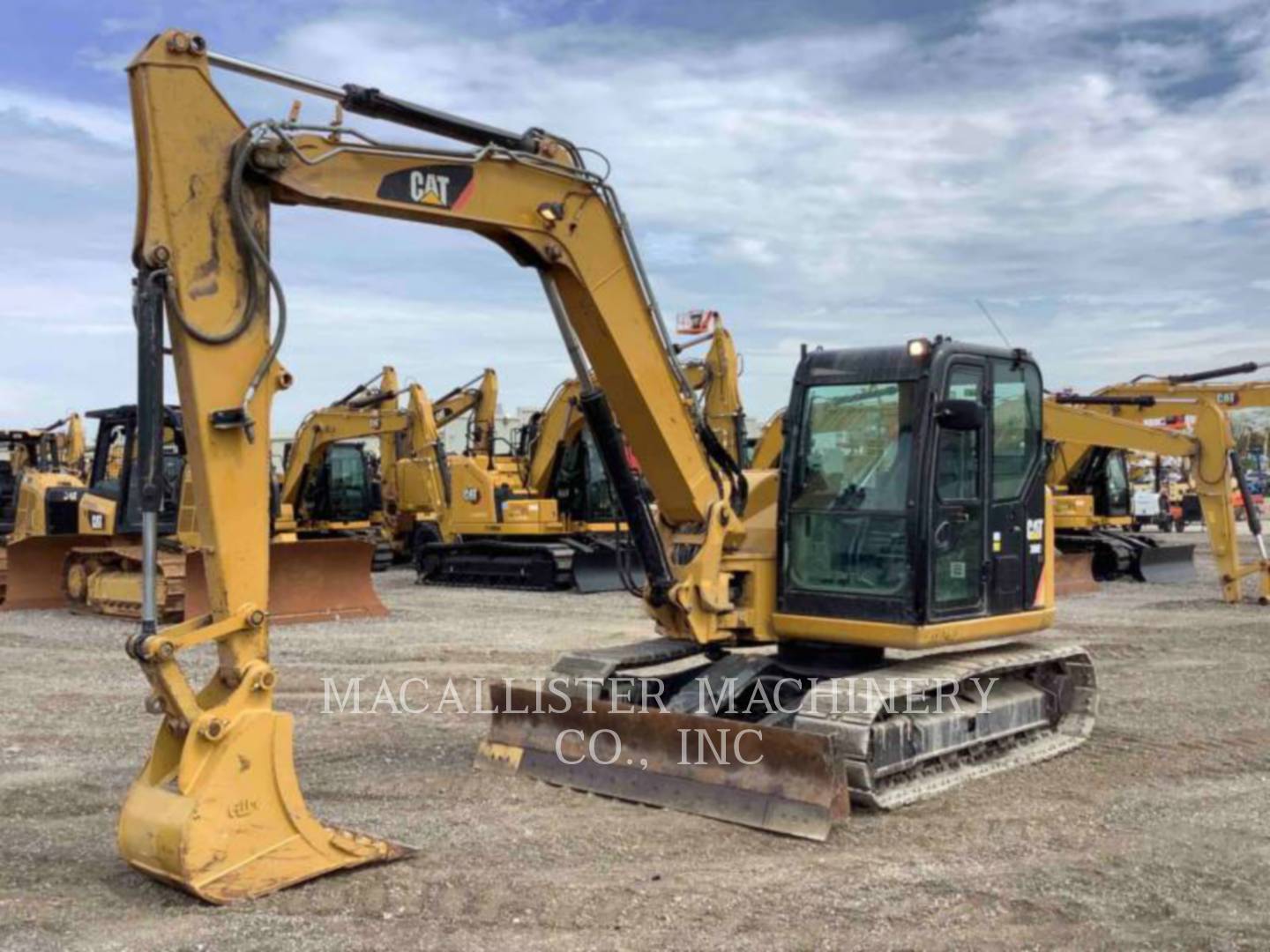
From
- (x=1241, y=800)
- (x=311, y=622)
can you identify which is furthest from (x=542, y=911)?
(x=311, y=622)

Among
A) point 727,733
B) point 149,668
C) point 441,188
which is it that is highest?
point 441,188

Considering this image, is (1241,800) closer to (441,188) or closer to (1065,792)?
(1065,792)

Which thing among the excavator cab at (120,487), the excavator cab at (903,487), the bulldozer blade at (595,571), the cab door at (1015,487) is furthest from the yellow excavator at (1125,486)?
the excavator cab at (120,487)

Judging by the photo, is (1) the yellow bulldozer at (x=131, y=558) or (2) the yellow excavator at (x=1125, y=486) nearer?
(1) the yellow bulldozer at (x=131, y=558)

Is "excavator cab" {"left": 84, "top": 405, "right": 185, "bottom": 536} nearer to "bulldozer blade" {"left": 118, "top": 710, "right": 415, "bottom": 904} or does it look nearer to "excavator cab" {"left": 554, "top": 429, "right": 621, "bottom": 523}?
"excavator cab" {"left": 554, "top": 429, "right": 621, "bottom": 523}

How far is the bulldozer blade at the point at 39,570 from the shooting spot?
16.2 m

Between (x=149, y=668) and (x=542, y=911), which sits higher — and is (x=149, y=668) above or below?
above

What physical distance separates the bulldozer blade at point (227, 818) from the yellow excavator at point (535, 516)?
13.2 metres

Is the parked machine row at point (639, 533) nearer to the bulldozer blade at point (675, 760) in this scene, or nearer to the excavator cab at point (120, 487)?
the bulldozer blade at point (675, 760)

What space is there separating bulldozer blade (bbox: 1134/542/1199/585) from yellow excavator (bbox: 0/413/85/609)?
15.6 m

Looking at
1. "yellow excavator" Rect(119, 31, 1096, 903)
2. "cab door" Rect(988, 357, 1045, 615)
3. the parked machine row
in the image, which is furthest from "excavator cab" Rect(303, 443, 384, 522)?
"cab door" Rect(988, 357, 1045, 615)

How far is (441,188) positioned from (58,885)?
3.45 metres

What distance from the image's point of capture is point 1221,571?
1695 centimetres

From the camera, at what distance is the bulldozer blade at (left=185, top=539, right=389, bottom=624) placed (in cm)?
1459
